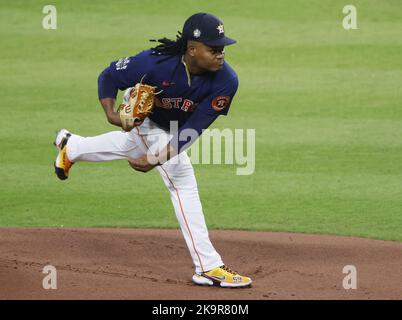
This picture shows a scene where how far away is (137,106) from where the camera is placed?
6488 millimetres

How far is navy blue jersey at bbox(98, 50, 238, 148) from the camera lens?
21.6 feet

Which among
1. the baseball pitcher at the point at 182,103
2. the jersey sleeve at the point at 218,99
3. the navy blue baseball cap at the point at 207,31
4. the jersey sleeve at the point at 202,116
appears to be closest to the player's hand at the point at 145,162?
the baseball pitcher at the point at 182,103

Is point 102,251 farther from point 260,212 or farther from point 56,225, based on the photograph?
point 260,212

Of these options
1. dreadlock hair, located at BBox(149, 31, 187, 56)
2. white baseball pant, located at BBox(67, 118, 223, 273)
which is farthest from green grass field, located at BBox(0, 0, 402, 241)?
dreadlock hair, located at BBox(149, 31, 187, 56)

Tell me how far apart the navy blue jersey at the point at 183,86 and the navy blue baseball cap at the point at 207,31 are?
23cm

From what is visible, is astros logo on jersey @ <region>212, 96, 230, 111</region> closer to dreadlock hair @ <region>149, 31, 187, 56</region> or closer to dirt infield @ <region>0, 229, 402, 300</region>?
dreadlock hair @ <region>149, 31, 187, 56</region>

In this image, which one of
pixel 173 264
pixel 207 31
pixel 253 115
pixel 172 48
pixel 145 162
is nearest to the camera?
pixel 207 31

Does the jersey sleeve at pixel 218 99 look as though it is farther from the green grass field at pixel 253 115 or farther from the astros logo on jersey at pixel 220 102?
the green grass field at pixel 253 115

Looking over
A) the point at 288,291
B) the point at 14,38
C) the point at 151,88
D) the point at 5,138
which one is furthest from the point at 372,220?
the point at 14,38

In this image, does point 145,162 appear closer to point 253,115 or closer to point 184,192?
point 184,192

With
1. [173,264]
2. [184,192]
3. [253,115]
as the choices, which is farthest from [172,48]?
[253,115]

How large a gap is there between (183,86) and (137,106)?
1.15ft

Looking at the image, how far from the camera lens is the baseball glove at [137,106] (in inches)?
255

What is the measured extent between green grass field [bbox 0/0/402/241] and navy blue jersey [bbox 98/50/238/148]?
205 cm
